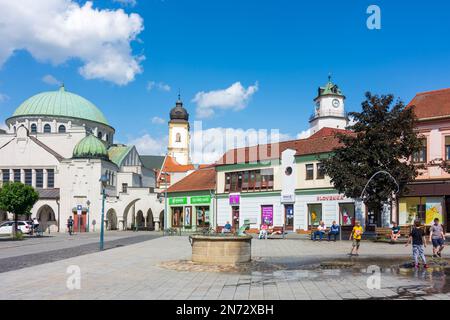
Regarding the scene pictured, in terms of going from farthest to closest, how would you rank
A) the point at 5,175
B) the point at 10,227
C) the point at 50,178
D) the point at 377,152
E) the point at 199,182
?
the point at 5,175 < the point at 50,178 < the point at 199,182 < the point at 10,227 < the point at 377,152

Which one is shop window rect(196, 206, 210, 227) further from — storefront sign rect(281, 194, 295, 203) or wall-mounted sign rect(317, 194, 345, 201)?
wall-mounted sign rect(317, 194, 345, 201)

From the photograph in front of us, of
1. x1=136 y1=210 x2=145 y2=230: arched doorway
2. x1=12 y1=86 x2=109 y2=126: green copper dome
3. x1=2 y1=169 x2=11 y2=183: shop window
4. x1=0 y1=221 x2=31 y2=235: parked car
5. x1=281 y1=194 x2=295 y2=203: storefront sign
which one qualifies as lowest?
x1=136 y1=210 x2=145 y2=230: arched doorway

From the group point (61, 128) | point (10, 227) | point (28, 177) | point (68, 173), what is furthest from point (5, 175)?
point (10, 227)

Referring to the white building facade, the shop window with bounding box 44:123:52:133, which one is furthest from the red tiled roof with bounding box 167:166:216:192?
the shop window with bounding box 44:123:52:133

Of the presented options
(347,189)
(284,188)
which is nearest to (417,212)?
(347,189)

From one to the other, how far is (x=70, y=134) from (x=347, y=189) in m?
49.4

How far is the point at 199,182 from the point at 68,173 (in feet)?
60.6

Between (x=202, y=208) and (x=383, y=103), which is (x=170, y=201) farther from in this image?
(x=383, y=103)

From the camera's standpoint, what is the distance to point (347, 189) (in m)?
30.0

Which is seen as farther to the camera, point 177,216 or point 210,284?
point 177,216

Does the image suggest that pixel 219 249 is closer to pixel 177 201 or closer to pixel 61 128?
pixel 177 201

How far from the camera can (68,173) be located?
63.6 m

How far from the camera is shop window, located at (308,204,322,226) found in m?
42.4

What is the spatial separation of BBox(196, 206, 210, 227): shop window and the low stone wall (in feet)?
115
